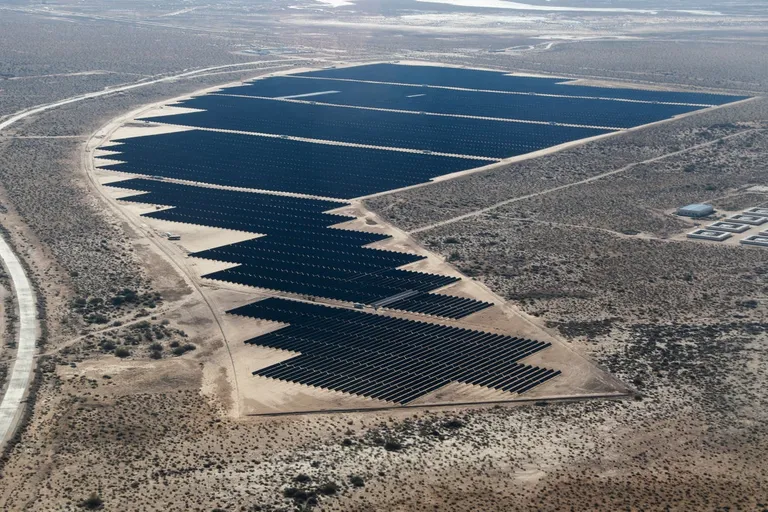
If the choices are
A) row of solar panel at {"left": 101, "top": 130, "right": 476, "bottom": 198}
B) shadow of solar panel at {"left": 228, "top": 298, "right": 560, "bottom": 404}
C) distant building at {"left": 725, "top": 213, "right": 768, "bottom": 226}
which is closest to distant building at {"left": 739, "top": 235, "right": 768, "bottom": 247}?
distant building at {"left": 725, "top": 213, "right": 768, "bottom": 226}

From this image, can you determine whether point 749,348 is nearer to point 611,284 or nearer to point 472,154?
point 611,284

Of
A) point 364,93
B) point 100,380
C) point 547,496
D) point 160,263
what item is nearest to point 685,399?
point 547,496

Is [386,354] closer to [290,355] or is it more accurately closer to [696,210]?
[290,355]

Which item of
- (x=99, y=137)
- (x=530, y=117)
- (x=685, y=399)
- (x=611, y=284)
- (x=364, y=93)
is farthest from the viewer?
(x=364, y=93)

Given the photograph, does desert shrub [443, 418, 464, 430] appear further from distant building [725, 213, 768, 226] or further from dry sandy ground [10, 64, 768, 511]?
distant building [725, 213, 768, 226]

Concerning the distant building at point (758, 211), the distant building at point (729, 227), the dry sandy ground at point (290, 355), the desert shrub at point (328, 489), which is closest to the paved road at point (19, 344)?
the dry sandy ground at point (290, 355)
